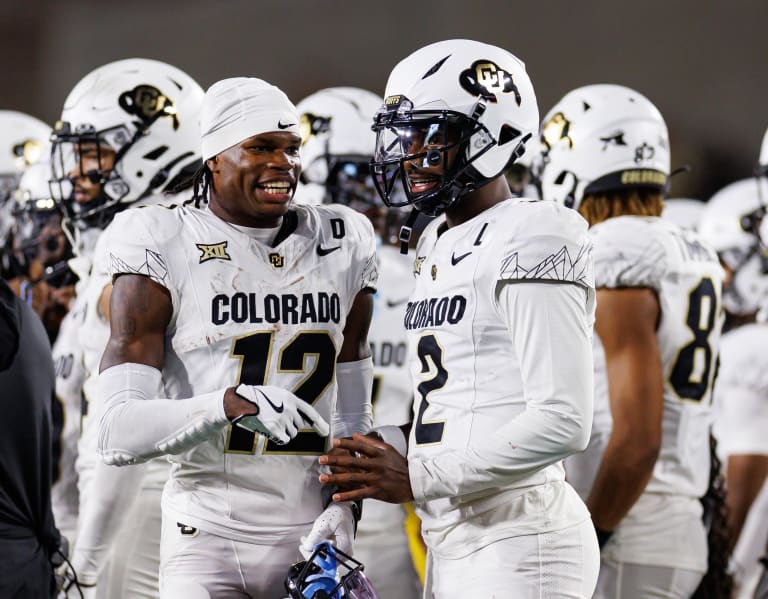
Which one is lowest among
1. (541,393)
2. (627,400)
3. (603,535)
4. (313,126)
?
(603,535)

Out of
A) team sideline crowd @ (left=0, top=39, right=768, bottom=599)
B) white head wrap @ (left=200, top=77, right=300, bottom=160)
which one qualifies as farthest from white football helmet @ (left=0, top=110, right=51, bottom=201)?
white head wrap @ (left=200, top=77, right=300, bottom=160)

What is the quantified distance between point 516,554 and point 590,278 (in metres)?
0.53

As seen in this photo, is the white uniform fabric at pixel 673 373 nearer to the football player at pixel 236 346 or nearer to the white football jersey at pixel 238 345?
the football player at pixel 236 346

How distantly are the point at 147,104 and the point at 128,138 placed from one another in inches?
5.2

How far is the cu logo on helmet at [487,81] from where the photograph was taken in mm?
2432

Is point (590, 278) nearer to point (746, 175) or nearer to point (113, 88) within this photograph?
point (113, 88)

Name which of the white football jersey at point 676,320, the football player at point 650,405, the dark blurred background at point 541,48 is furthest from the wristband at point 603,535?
the dark blurred background at point 541,48

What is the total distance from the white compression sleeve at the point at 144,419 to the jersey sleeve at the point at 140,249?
200mm

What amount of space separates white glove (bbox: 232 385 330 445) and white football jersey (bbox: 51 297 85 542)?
195cm

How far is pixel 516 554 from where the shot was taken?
2209 mm

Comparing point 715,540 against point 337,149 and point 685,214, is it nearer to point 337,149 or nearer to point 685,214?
point 337,149

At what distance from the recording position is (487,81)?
2447 mm

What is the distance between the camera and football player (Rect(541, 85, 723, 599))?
3.17 metres

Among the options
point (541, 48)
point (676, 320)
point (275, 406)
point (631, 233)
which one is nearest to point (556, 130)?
point (631, 233)
